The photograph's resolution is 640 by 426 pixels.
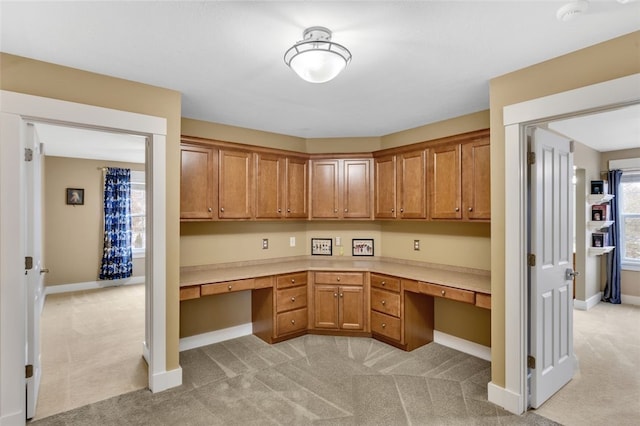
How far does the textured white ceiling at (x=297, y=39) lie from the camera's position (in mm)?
1755

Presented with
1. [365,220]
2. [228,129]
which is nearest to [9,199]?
[228,129]

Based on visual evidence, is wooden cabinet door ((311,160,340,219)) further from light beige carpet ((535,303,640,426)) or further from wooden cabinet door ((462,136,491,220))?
light beige carpet ((535,303,640,426))

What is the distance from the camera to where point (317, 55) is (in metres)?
1.94

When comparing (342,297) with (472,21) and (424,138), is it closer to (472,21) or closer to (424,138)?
(424,138)

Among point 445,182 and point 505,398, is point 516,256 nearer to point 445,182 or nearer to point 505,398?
point 505,398

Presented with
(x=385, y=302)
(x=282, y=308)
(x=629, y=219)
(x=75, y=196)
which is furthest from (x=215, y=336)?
(x=629, y=219)

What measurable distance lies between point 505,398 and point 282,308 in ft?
7.33

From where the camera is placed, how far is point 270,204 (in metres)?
4.03

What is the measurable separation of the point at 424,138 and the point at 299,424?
3.19m

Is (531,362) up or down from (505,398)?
up

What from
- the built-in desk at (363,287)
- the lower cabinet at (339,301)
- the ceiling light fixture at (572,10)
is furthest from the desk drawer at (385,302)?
the ceiling light fixture at (572,10)

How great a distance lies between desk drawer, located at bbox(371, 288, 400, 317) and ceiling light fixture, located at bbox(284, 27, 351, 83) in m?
2.46

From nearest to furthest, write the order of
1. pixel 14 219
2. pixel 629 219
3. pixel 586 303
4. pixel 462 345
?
pixel 14 219 → pixel 462 345 → pixel 586 303 → pixel 629 219

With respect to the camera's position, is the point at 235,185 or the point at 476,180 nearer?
the point at 476,180
